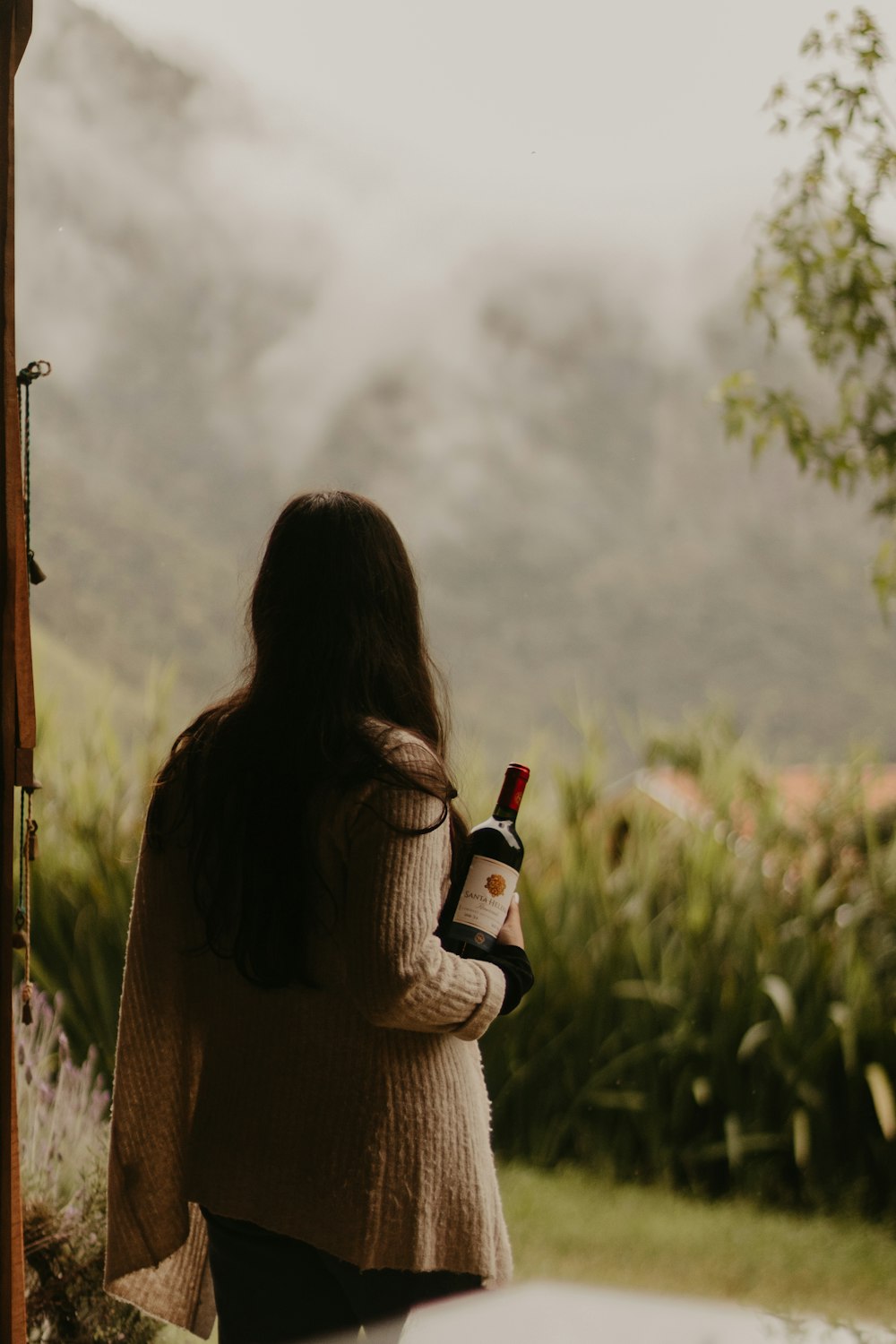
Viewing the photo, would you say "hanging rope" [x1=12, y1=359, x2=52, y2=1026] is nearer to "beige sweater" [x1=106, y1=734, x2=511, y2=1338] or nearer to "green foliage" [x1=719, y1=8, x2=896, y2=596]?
"beige sweater" [x1=106, y1=734, x2=511, y2=1338]

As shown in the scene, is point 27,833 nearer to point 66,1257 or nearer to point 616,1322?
point 66,1257

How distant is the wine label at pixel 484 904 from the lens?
121 centimetres

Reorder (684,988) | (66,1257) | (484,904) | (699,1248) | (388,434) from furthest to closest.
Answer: (388,434) < (684,988) < (699,1248) < (66,1257) < (484,904)

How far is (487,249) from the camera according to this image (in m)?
3.78

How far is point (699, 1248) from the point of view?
244cm

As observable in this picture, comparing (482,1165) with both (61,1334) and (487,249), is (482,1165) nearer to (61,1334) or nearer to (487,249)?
(61,1334)

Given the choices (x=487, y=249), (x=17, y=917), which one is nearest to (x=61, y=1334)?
(x=17, y=917)

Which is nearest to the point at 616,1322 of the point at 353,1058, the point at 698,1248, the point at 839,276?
the point at 698,1248

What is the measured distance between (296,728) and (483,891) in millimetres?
251

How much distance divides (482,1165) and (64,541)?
2433mm


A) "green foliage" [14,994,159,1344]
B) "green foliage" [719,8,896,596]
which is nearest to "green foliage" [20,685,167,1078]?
"green foliage" [14,994,159,1344]

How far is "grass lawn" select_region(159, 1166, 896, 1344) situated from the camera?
7.52 feet

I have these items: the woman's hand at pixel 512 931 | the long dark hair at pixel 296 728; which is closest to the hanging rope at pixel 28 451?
the long dark hair at pixel 296 728

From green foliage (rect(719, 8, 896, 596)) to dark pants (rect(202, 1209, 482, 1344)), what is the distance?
2.05 metres
